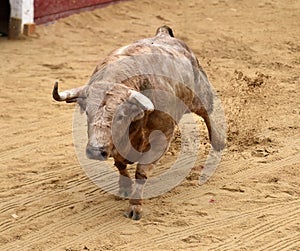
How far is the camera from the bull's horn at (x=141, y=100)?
18.9 ft

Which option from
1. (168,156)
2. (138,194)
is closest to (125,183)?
(138,194)

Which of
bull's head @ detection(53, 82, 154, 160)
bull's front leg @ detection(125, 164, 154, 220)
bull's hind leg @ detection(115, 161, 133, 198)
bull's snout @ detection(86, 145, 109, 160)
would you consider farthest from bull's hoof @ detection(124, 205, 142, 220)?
bull's snout @ detection(86, 145, 109, 160)

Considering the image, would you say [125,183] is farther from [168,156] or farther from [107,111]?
[107,111]

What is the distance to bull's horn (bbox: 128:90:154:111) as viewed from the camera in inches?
227

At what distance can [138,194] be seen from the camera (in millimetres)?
6355

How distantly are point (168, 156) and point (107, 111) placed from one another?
212cm

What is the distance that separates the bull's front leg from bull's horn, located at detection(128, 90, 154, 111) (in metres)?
0.82

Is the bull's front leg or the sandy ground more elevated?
the bull's front leg

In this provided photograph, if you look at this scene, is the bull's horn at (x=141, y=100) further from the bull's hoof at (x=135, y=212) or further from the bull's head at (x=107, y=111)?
the bull's hoof at (x=135, y=212)

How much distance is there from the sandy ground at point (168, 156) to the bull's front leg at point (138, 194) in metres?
0.08

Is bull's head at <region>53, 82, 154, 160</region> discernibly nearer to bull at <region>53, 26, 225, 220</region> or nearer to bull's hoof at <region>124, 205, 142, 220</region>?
bull at <region>53, 26, 225, 220</region>

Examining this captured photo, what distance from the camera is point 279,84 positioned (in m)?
10.1

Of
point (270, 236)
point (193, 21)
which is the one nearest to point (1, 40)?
point (193, 21)

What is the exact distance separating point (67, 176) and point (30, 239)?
4.19 ft
